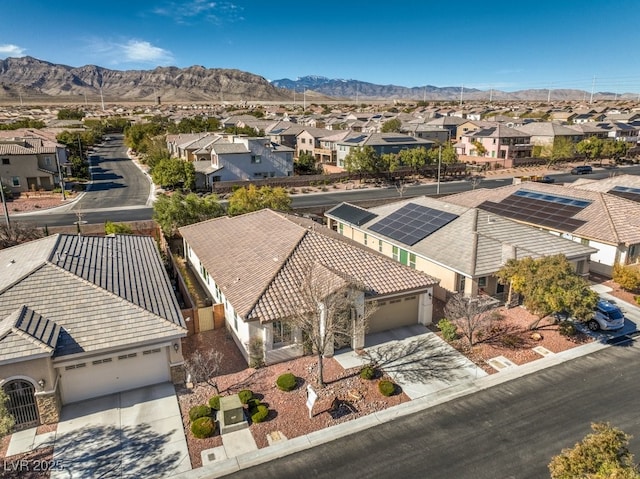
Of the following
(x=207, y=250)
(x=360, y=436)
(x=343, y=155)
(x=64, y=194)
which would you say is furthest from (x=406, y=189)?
(x=360, y=436)

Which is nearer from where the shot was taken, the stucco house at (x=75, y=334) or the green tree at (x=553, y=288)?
the stucco house at (x=75, y=334)

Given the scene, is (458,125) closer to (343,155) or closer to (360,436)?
(343,155)

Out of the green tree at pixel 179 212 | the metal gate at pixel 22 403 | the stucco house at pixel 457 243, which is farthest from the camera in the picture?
the green tree at pixel 179 212

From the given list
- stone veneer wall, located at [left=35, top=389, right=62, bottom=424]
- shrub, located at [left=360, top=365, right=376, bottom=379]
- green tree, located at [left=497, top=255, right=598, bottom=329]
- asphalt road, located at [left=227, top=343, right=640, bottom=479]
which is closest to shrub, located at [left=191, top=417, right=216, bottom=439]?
asphalt road, located at [left=227, top=343, right=640, bottom=479]

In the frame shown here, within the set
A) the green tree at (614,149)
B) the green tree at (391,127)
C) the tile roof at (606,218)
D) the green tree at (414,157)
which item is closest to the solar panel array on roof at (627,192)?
the tile roof at (606,218)

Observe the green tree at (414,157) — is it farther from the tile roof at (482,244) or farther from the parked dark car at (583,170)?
the tile roof at (482,244)

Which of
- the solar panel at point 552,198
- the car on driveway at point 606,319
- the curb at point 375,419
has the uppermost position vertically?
the solar panel at point 552,198

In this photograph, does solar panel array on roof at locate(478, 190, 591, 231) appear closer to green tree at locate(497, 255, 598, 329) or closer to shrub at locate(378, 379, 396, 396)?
green tree at locate(497, 255, 598, 329)
